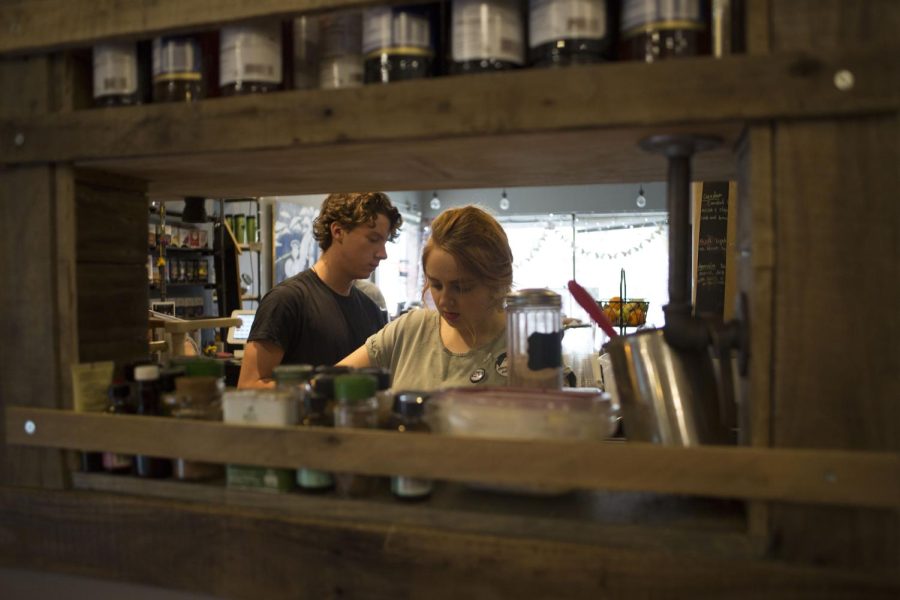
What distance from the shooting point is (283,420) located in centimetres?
84

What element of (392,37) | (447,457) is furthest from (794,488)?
(392,37)

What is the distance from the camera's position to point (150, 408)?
0.93 metres

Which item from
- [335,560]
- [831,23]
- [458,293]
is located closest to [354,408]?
[335,560]

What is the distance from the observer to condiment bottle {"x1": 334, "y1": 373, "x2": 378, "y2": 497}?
2.72 feet

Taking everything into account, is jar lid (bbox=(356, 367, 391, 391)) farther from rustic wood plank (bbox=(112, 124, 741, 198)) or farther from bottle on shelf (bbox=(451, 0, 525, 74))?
bottle on shelf (bbox=(451, 0, 525, 74))

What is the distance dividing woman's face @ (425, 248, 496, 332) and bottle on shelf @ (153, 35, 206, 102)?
117 centimetres

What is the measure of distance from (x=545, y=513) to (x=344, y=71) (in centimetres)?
59

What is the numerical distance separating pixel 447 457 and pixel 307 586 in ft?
0.85

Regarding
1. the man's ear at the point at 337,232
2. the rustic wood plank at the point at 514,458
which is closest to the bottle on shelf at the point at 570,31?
the rustic wood plank at the point at 514,458

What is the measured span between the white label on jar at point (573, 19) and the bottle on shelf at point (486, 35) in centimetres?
4

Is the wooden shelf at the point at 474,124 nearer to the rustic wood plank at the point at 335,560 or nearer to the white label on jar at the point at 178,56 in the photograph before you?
the white label on jar at the point at 178,56

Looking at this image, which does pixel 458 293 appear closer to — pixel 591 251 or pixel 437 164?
pixel 437 164

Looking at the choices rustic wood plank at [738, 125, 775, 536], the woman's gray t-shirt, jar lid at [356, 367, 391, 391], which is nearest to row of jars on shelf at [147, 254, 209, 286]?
the woman's gray t-shirt

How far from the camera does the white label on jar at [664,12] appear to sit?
2.33ft
